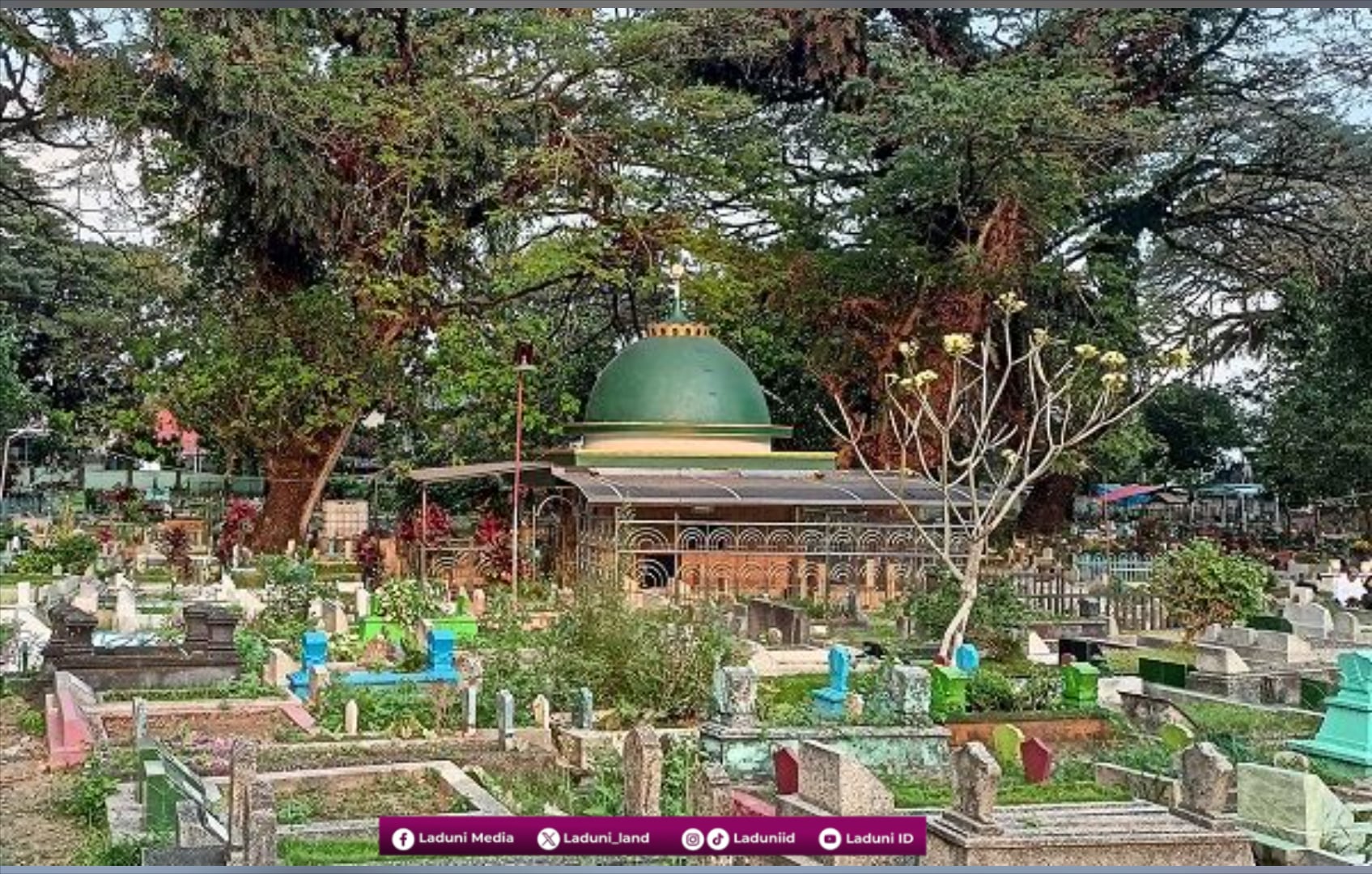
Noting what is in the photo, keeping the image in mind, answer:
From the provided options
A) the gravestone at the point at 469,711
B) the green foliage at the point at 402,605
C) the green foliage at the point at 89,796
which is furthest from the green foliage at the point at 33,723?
the green foliage at the point at 402,605

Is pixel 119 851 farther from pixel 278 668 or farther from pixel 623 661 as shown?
pixel 278 668

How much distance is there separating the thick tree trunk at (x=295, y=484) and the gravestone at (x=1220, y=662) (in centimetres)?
1631

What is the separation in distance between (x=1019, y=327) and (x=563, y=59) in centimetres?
948

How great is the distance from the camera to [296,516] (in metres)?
27.1

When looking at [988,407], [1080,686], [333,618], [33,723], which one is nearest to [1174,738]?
[1080,686]

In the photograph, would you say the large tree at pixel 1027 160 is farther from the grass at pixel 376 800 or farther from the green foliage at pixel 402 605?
the grass at pixel 376 800

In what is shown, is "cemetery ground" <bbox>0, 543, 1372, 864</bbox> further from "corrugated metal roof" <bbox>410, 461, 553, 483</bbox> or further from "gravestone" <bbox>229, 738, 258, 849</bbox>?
"corrugated metal roof" <bbox>410, 461, 553, 483</bbox>

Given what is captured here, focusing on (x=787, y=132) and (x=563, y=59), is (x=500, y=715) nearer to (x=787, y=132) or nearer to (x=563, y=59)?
(x=563, y=59)

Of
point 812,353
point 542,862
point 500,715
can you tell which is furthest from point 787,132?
point 542,862

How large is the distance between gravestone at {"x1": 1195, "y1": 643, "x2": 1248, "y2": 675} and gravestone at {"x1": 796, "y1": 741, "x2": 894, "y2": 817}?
654cm

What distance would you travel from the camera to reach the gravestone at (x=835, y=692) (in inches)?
455

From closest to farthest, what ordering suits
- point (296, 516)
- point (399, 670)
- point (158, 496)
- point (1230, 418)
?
point (399, 670), point (296, 516), point (158, 496), point (1230, 418)

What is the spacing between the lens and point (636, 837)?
6988mm

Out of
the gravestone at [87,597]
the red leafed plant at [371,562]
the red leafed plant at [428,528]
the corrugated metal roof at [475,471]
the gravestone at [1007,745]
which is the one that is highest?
the corrugated metal roof at [475,471]
